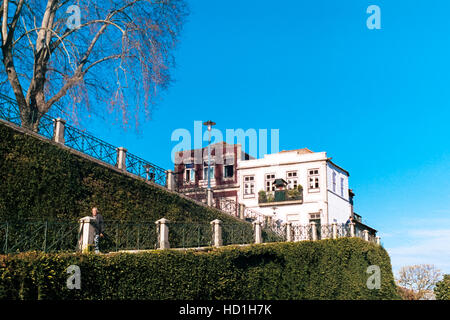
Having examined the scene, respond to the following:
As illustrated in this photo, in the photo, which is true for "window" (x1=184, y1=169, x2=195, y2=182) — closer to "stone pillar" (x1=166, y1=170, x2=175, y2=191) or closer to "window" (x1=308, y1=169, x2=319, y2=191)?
"window" (x1=308, y1=169, x2=319, y2=191)

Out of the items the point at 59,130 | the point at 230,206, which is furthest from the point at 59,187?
the point at 230,206

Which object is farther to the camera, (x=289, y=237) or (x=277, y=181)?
(x=277, y=181)

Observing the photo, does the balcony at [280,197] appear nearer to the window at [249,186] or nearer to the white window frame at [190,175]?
the window at [249,186]

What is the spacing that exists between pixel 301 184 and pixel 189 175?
1142cm

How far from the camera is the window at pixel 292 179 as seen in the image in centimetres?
3981

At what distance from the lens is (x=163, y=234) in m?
19.0

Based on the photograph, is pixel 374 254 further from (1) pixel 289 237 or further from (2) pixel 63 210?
(2) pixel 63 210

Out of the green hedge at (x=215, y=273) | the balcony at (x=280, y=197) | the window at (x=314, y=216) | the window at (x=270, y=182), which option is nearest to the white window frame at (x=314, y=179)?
the balcony at (x=280, y=197)

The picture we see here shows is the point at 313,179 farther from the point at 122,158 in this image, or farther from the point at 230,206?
the point at 122,158

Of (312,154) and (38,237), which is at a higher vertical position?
(312,154)

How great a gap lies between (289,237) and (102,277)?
55.1 feet

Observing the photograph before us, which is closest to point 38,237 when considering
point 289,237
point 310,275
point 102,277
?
point 102,277
